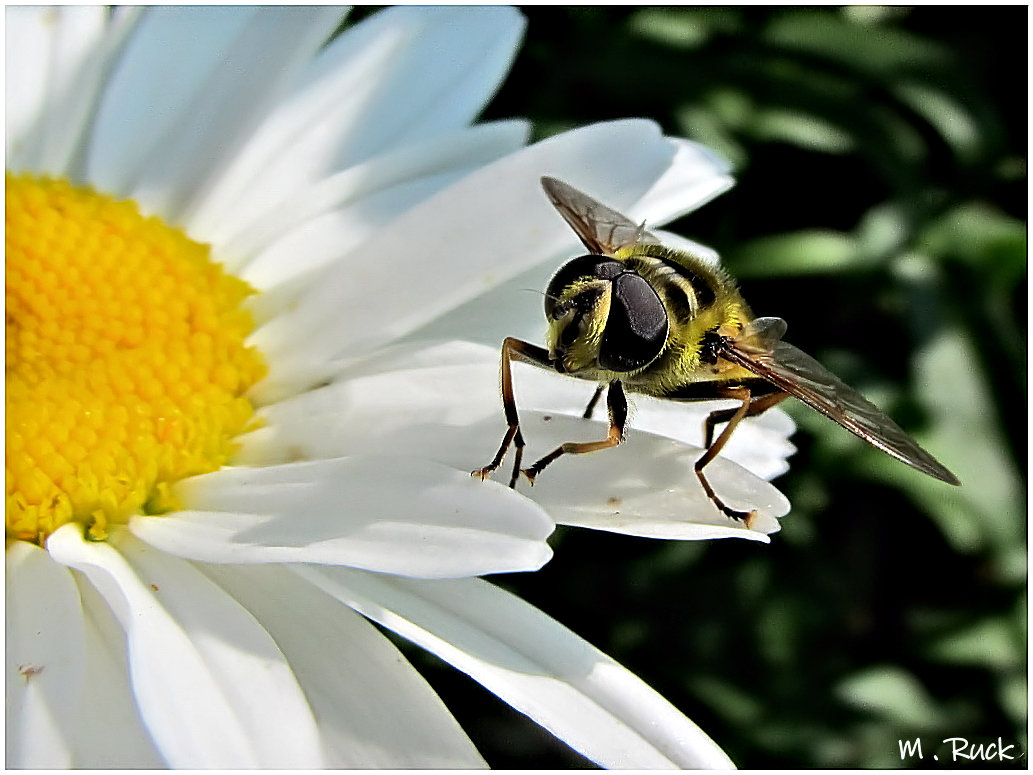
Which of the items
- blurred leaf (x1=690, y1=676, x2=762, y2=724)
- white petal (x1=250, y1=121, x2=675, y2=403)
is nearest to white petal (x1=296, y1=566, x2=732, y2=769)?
white petal (x1=250, y1=121, x2=675, y2=403)

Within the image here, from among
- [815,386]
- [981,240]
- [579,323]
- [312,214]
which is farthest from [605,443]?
[981,240]

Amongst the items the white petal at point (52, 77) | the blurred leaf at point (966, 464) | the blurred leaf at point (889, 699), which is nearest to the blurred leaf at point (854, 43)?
the blurred leaf at point (966, 464)

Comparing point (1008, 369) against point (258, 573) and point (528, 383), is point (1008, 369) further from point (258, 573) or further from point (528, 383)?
point (258, 573)

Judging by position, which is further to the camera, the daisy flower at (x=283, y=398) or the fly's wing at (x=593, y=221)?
the fly's wing at (x=593, y=221)

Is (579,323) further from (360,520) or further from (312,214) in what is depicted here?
(312,214)

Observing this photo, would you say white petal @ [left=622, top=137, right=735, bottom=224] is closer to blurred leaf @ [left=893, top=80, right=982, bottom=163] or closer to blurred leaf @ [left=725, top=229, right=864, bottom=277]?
blurred leaf @ [left=725, top=229, right=864, bottom=277]

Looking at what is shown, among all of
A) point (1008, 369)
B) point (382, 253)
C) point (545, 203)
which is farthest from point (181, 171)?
point (1008, 369)

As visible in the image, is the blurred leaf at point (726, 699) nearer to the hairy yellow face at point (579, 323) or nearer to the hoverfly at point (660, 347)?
the hoverfly at point (660, 347)
